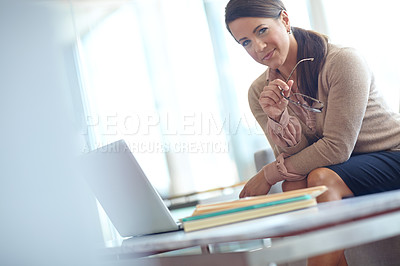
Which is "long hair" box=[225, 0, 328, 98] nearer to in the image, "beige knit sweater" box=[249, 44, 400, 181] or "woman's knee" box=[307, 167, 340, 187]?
"beige knit sweater" box=[249, 44, 400, 181]

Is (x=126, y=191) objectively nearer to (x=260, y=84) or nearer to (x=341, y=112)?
(x=341, y=112)

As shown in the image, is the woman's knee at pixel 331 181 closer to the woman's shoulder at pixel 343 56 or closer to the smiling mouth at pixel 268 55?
the woman's shoulder at pixel 343 56

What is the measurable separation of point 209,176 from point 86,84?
1069mm

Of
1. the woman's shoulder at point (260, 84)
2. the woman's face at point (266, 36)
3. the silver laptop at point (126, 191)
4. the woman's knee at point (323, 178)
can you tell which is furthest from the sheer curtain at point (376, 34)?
the silver laptop at point (126, 191)

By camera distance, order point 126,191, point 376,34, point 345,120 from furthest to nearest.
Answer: point 376,34 < point 345,120 < point 126,191

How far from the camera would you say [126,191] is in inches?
40.7

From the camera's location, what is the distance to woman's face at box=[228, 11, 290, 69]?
58.7 inches

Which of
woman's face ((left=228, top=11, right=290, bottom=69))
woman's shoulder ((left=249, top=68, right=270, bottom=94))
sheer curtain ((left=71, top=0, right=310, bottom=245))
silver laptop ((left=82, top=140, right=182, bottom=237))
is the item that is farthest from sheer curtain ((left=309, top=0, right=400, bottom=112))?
silver laptop ((left=82, top=140, right=182, bottom=237))

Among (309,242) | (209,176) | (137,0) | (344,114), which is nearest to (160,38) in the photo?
(137,0)

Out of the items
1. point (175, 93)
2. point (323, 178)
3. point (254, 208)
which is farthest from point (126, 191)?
point (175, 93)

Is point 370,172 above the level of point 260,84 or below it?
below

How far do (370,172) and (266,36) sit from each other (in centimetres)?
53

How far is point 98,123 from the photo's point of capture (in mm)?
3346

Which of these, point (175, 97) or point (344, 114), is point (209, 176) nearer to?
point (175, 97)
